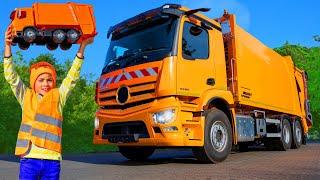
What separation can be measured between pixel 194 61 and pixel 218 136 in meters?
1.58

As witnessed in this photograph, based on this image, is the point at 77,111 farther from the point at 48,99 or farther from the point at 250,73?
the point at 48,99

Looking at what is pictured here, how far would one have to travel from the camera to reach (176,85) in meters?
8.91

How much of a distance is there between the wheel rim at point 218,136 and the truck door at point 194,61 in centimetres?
77

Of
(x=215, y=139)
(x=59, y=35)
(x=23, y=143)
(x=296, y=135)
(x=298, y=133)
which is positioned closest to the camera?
(x=23, y=143)

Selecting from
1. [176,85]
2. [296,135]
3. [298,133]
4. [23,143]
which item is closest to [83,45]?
[23,143]

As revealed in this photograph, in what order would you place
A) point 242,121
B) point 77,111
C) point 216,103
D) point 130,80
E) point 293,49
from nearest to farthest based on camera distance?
point 130,80, point 216,103, point 242,121, point 77,111, point 293,49

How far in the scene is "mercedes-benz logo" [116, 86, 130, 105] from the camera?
9430 mm

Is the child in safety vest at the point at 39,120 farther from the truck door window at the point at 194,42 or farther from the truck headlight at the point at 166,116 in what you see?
the truck door window at the point at 194,42

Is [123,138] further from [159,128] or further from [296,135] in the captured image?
[296,135]

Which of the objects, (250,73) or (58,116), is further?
(250,73)

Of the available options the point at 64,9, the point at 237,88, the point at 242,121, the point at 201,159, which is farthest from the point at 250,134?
the point at 64,9

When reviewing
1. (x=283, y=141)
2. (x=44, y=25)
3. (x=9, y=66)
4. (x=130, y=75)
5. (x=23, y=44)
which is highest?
(x=44, y=25)

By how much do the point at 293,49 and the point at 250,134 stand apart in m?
46.5

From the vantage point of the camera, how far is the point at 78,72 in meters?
4.13
